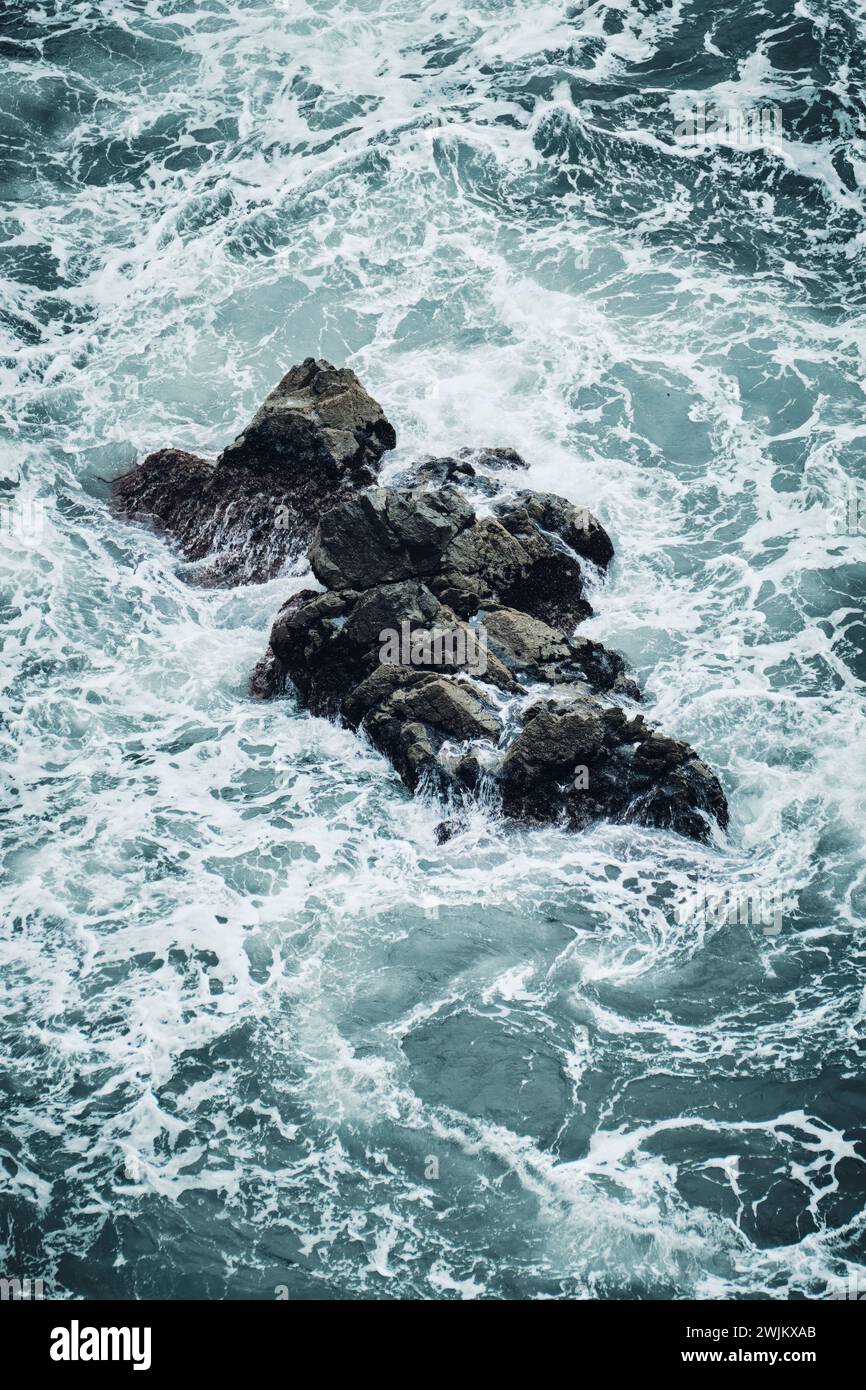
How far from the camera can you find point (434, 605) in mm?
22766

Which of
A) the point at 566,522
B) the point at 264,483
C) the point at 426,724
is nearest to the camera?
the point at 426,724

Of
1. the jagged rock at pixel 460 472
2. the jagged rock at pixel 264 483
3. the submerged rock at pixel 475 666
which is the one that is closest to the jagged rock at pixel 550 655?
the submerged rock at pixel 475 666

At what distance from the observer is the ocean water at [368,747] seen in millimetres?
15680

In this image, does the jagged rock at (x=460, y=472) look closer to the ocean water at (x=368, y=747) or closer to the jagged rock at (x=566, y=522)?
the jagged rock at (x=566, y=522)

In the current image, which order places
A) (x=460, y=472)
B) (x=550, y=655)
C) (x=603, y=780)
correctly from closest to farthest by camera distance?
(x=603, y=780) < (x=550, y=655) < (x=460, y=472)

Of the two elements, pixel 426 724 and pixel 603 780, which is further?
pixel 426 724

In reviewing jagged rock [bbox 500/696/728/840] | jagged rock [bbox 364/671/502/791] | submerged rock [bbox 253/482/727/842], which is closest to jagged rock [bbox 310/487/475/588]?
submerged rock [bbox 253/482/727/842]

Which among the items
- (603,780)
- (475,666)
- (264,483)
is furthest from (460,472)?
(603,780)

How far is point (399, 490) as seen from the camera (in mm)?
24078

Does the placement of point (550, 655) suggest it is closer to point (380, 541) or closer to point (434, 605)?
point (434, 605)

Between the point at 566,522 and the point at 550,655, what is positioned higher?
the point at 566,522

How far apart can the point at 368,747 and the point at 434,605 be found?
2.90 m

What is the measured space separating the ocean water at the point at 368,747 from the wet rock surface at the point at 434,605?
2.18 feet

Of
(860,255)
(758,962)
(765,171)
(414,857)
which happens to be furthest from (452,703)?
(765,171)
